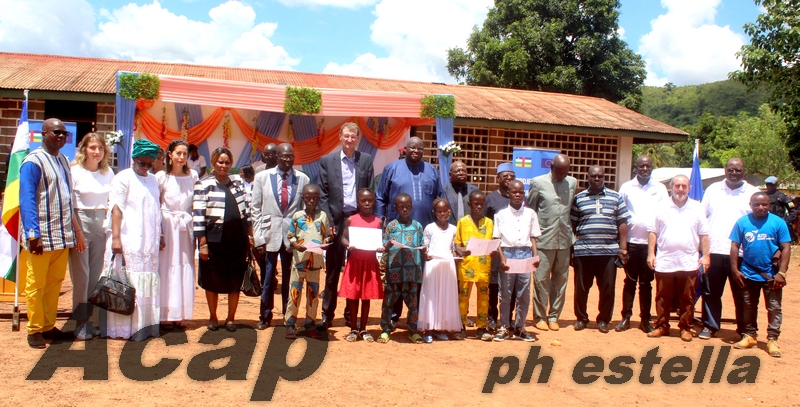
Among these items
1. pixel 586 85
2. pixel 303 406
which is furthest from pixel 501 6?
pixel 303 406

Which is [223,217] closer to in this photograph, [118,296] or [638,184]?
[118,296]

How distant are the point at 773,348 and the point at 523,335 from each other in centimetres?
222

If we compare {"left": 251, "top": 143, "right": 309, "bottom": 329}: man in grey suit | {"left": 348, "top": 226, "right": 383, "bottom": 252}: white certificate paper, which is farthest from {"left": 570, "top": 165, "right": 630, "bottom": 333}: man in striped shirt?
{"left": 251, "top": 143, "right": 309, "bottom": 329}: man in grey suit

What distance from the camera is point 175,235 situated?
18.1 feet

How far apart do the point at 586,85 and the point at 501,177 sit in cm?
1966

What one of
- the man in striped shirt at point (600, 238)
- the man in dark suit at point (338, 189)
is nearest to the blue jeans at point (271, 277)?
the man in dark suit at point (338, 189)

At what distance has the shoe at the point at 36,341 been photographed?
5.04 metres

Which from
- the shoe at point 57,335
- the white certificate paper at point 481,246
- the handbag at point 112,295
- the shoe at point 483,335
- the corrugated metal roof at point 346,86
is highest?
the corrugated metal roof at point 346,86

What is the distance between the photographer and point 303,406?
3.92 metres

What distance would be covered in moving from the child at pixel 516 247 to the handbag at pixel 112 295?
10.4 feet

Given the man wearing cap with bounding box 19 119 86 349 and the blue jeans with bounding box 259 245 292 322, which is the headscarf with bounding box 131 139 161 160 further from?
the blue jeans with bounding box 259 245 292 322

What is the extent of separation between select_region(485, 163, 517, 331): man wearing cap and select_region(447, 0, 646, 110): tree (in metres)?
17.5

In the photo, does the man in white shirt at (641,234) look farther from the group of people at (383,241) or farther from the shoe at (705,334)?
the shoe at (705,334)

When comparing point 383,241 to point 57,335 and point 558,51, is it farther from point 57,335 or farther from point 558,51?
point 558,51
